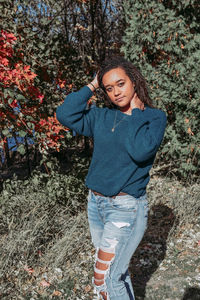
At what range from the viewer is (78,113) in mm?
2080

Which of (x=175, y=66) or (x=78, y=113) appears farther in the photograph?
(x=175, y=66)

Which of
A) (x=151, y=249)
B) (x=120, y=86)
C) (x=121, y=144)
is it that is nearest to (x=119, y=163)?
(x=121, y=144)

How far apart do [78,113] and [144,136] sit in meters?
0.50

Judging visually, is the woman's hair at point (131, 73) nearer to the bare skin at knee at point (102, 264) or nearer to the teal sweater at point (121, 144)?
the teal sweater at point (121, 144)

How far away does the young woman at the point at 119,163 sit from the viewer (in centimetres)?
189

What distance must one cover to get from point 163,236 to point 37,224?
1.60m

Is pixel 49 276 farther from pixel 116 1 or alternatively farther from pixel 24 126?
pixel 116 1

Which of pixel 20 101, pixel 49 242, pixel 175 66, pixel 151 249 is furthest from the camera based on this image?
pixel 175 66

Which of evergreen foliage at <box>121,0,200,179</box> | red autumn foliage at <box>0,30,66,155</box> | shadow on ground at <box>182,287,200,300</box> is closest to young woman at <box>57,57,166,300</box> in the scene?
shadow on ground at <box>182,287,200,300</box>

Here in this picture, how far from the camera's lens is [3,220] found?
3.88 meters

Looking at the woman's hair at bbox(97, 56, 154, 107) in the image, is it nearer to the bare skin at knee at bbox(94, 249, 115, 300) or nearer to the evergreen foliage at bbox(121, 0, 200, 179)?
the bare skin at knee at bbox(94, 249, 115, 300)

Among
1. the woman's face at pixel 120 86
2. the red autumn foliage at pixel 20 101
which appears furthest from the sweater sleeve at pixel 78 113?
the red autumn foliage at pixel 20 101

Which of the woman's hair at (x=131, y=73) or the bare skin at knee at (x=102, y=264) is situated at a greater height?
the woman's hair at (x=131, y=73)

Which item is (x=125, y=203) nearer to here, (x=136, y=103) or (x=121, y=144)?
(x=121, y=144)
